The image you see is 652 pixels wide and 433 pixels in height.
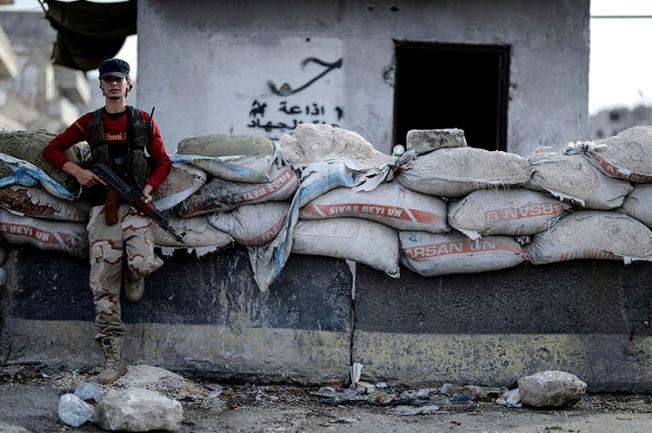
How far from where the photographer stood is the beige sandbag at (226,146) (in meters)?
4.50

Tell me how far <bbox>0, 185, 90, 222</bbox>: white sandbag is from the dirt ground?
2.87 ft

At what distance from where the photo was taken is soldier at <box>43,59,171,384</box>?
13.6 feet

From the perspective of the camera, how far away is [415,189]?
4441 mm

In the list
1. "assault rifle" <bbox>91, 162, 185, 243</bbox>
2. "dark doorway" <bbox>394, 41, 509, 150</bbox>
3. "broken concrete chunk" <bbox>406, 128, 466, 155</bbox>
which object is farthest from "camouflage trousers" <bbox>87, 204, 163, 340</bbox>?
"dark doorway" <bbox>394, 41, 509, 150</bbox>

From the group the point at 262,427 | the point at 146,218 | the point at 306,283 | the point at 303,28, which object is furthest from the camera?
the point at 303,28

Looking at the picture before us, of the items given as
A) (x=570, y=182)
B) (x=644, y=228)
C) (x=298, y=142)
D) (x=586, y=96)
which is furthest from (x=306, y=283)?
(x=586, y=96)

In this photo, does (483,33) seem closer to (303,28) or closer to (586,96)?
(586,96)

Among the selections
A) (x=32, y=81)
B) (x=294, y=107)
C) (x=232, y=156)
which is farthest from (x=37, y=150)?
(x=32, y=81)

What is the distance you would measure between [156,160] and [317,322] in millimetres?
1262

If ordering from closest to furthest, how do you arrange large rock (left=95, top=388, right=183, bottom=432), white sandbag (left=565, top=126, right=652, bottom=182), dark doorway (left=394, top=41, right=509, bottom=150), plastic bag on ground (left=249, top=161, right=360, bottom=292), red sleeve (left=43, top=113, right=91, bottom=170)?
large rock (left=95, top=388, right=183, bottom=432) < red sleeve (left=43, top=113, right=91, bottom=170) < plastic bag on ground (left=249, top=161, right=360, bottom=292) < white sandbag (left=565, top=126, right=652, bottom=182) < dark doorway (left=394, top=41, right=509, bottom=150)

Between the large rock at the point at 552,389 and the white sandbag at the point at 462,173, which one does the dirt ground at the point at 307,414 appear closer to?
the large rock at the point at 552,389

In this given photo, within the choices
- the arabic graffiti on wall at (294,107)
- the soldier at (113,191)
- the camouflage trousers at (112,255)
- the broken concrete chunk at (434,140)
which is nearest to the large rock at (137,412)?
the soldier at (113,191)

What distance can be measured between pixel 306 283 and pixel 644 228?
1.93 m

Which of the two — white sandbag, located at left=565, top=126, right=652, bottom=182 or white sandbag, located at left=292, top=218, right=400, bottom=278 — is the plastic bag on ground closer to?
white sandbag, located at left=292, top=218, right=400, bottom=278
